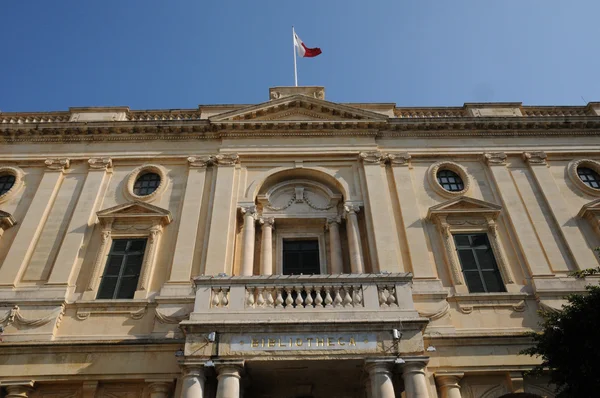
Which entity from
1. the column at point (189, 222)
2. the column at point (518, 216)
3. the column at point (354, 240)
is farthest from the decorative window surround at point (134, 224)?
the column at point (518, 216)

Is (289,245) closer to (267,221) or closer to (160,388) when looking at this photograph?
(267,221)

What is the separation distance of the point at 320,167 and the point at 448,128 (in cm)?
591

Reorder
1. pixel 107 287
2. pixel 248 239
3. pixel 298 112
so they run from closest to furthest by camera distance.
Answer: pixel 107 287 → pixel 248 239 → pixel 298 112

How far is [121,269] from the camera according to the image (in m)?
15.6

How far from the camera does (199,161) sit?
18562 mm

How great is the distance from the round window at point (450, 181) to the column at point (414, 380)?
8.74m

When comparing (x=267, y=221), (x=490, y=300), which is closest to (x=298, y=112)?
(x=267, y=221)

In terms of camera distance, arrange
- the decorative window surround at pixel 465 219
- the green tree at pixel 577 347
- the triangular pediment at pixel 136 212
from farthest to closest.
Answer: the triangular pediment at pixel 136 212
the decorative window surround at pixel 465 219
the green tree at pixel 577 347

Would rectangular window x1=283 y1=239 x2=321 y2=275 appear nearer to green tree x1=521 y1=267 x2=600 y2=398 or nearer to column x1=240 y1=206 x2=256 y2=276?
column x1=240 y1=206 x2=256 y2=276

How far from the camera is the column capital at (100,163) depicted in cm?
1833

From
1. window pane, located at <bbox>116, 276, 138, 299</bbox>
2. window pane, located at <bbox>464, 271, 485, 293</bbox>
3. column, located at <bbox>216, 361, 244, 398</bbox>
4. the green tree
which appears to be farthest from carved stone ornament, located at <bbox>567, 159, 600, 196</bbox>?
window pane, located at <bbox>116, 276, 138, 299</bbox>

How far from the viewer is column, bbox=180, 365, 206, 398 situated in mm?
10969

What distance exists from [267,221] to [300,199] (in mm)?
1725

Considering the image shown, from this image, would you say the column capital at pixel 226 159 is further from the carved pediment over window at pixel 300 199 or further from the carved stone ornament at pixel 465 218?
the carved stone ornament at pixel 465 218
